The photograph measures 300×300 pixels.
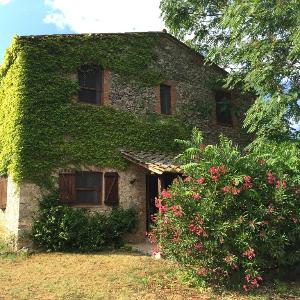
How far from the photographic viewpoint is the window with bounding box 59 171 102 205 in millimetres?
13711

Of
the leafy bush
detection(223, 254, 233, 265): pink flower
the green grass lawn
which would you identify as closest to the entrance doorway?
the green grass lawn

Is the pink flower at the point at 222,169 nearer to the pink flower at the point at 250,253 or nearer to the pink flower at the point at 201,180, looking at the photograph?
the pink flower at the point at 201,180

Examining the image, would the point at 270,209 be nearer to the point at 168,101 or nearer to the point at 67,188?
the point at 67,188

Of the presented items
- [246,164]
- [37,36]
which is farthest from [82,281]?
[37,36]

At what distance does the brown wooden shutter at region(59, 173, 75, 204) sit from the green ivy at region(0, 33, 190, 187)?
388 millimetres

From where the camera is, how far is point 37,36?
47.6ft

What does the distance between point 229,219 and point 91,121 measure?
741cm

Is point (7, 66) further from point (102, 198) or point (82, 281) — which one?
point (82, 281)

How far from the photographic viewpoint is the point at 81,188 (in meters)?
14.2

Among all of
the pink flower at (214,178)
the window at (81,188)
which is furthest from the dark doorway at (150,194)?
the pink flower at (214,178)

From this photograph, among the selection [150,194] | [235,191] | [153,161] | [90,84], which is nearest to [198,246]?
[235,191]

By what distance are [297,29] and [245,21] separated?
6.37ft

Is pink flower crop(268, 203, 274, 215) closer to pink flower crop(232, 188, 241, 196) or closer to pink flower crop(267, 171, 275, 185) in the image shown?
pink flower crop(267, 171, 275, 185)

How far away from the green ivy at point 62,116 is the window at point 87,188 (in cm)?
39
